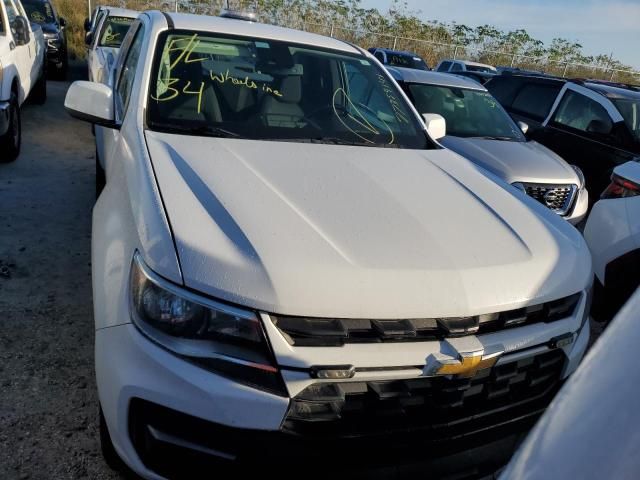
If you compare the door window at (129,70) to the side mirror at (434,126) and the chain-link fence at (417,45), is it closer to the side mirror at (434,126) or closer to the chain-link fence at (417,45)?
the side mirror at (434,126)

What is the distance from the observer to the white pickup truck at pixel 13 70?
5.39 metres

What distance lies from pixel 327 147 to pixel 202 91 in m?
0.74

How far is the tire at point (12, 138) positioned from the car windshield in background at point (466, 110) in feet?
14.3

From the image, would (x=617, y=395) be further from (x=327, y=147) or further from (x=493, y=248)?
(x=327, y=147)

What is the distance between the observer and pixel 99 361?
5.80ft

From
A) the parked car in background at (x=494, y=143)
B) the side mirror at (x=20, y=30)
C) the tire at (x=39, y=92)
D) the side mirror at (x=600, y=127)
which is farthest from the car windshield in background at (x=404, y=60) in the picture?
the side mirror at (x=20, y=30)

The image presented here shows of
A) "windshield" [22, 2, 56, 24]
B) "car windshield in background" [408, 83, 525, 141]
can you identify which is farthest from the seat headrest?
"windshield" [22, 2, 56, 24]

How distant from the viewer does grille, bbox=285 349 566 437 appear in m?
1.58

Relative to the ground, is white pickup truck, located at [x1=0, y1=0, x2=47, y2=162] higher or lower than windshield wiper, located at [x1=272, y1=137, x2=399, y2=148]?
lower

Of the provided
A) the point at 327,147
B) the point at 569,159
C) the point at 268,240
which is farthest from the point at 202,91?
the point at 569,159

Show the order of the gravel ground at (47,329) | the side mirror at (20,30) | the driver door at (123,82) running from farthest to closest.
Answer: the side mirror at (20,30) < the driver door at (123,82) < the gravel ground at (47,329)

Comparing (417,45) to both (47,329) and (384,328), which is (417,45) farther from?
(384,328)

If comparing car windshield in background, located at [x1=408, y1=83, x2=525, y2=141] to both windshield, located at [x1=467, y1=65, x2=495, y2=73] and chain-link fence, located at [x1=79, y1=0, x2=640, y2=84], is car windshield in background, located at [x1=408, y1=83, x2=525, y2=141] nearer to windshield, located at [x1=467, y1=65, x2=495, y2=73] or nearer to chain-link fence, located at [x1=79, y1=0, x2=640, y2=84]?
windshield, located at [x1=467, y1=65, x2=495, y2=73]

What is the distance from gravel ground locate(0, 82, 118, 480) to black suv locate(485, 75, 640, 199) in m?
5.39
